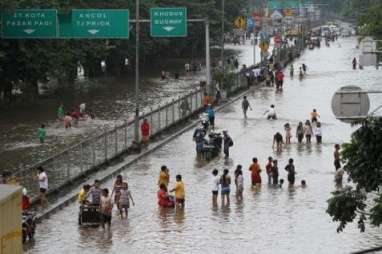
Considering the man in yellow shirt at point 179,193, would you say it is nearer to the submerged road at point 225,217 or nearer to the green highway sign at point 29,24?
the submerged road at point 225,217

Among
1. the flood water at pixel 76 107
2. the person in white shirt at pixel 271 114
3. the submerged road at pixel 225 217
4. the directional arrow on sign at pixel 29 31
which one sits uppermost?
the directional arrow on sign at pixel 29 31

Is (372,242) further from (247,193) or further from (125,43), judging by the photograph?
(125,43)

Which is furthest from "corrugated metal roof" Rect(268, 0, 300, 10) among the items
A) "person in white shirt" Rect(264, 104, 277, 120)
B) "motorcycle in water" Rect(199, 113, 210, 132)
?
"motorcycle in water" Rect(199, 113, 210, 132)

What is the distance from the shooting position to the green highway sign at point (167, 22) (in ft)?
168

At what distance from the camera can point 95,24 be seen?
5034 cm

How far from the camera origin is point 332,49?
123250 mm

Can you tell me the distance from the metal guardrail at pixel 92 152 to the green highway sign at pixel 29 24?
7199 mm

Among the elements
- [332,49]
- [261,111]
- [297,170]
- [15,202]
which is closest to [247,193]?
[297,170]

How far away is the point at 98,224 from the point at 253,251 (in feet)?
15.5

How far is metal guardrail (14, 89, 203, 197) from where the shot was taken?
30281mm

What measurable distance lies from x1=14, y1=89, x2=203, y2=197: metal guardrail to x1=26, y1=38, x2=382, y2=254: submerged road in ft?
3.99

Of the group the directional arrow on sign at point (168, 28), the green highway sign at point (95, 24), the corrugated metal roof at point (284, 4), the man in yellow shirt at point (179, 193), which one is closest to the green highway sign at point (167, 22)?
the directional arrow on sign at point (168, 28)

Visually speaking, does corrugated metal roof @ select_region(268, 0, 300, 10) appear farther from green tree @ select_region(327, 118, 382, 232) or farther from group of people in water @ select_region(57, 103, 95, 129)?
green tree @ select_region(327, 118, 382, 232)

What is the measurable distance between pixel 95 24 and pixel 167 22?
3.68 meters
